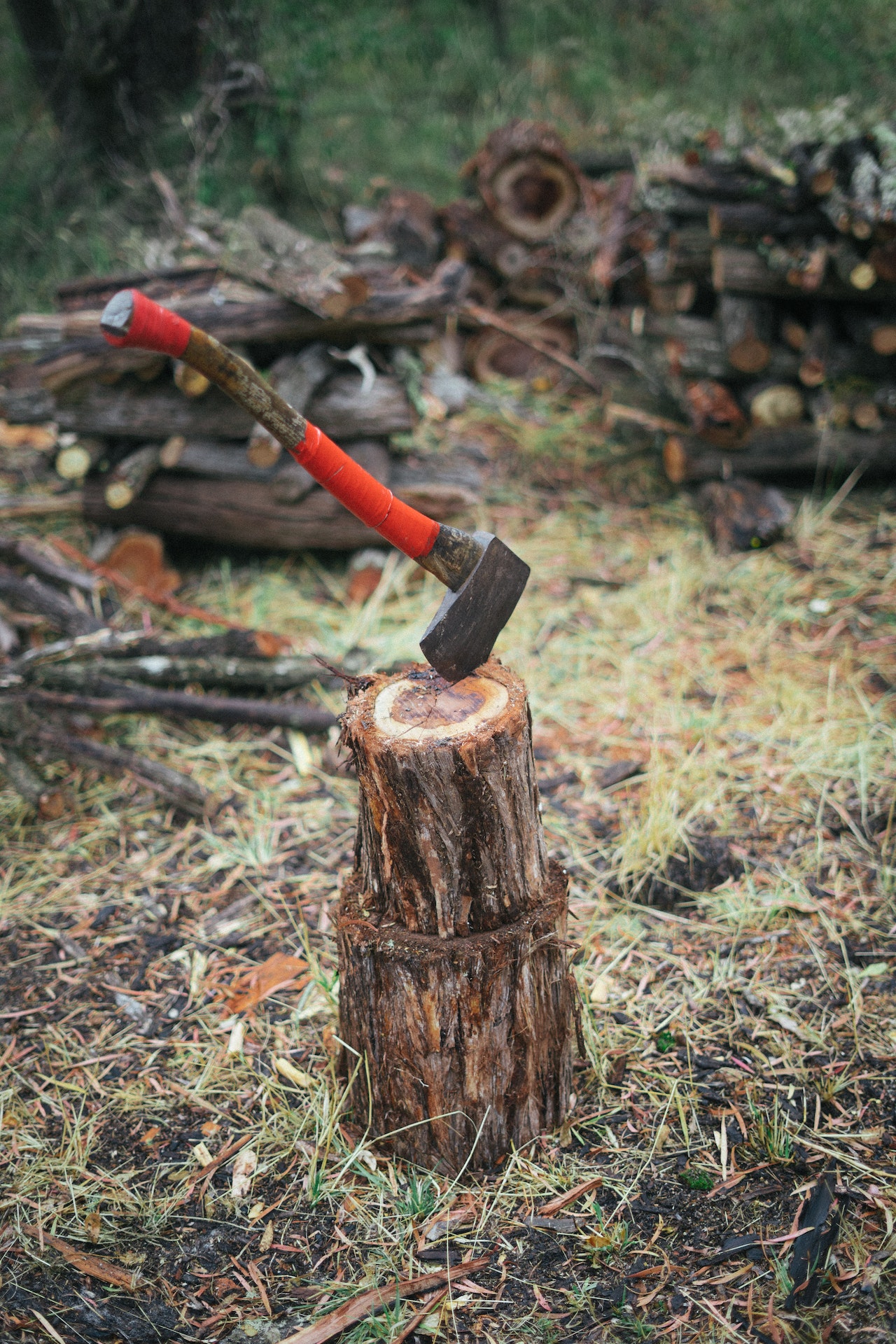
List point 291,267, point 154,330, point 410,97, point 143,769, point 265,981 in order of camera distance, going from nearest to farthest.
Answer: point 154,330 → point 265,981 → point 143,769 → point 291,267 → point 410,97

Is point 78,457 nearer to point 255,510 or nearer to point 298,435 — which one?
point 255,510

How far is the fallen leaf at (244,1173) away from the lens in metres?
2.21

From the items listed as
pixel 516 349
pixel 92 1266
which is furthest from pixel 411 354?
pixel 92 1266

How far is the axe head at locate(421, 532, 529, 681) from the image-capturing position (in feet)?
6.66

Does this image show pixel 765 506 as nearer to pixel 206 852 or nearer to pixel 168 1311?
pixel 206 852

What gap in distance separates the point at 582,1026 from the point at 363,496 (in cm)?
169

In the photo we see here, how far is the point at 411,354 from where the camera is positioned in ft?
18.3

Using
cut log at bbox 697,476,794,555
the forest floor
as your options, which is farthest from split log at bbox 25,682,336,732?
cut log at bbox 697,476,794,555

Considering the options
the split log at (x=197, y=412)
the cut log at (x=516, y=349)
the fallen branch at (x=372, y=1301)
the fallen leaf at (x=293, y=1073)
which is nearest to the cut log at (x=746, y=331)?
the split log at (x=197, y=412)

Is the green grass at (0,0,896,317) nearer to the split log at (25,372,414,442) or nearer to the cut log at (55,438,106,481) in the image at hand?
the split log at (25,372,414,442)

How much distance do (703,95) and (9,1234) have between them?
38.6 feet

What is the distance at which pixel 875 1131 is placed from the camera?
223 centimetres

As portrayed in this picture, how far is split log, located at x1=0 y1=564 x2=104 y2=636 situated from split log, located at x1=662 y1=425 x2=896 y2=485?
3690 millimetres

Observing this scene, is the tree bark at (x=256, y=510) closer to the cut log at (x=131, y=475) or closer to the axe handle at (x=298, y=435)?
the cut log at (x=131, y=475)
